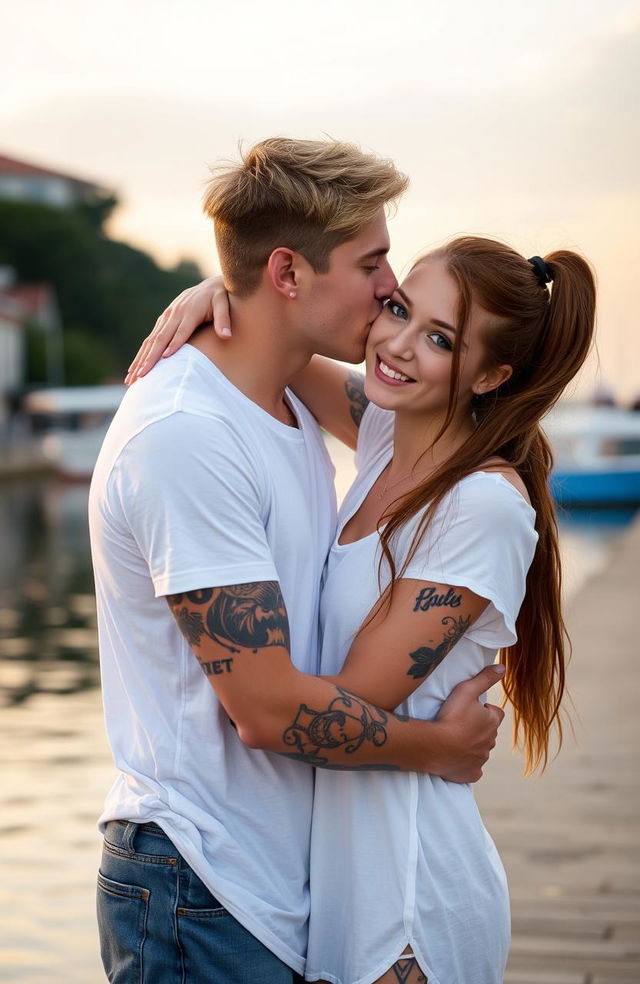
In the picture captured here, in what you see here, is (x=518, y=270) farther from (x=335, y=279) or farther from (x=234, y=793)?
(x=234, y=793)

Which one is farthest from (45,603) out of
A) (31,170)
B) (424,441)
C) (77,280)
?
(31,170)

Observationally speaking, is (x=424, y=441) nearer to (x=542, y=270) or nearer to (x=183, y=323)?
(x=542, y=270)

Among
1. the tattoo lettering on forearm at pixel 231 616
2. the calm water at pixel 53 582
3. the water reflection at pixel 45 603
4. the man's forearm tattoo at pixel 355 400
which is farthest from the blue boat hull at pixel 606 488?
the tattoo lettering on forearm at pixel 231 616

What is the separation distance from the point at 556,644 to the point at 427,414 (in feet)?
1.75

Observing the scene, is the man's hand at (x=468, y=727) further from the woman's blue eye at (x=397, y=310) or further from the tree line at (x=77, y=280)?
the tree line at (x=77, y=280)

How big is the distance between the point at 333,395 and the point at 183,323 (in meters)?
0.64

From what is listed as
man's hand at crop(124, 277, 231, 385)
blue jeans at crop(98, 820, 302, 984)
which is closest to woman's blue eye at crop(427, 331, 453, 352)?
man's hand at crop(124, 277, 231, 385)

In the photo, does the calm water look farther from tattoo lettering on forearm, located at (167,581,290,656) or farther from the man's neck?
tattoo lettering on forearm, located at (167,581,290,656)

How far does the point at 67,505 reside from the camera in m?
37.1

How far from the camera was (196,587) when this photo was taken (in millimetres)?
2350

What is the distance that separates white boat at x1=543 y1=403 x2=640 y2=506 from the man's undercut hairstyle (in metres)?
30.6

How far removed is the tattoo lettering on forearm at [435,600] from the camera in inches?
100

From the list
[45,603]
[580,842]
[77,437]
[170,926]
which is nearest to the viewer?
[170,926]

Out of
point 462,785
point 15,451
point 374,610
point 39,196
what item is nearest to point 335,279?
point 374,610
